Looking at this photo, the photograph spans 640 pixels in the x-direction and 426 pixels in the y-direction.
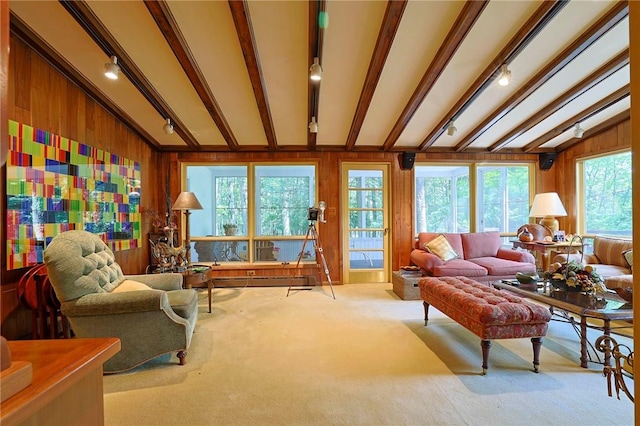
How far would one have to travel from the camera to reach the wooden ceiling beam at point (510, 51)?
94.5 inches

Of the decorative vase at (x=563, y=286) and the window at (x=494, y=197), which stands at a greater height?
the window at (x=494, y=197)

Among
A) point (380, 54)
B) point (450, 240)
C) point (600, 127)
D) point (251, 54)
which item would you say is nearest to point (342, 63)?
point (380, 54)

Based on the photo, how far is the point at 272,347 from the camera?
275 centimetres

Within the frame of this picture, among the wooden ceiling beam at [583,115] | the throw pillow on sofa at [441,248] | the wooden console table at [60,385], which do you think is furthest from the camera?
the throw pillow on sofa at [441,248]

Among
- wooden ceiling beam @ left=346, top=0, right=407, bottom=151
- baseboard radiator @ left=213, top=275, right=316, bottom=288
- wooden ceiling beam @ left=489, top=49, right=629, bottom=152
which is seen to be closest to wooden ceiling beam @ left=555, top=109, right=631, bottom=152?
wooden ceiling beam @ left=489, top=49, right=629, bottom=152

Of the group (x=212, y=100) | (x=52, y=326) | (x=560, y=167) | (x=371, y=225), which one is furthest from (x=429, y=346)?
(x=560, y=167)

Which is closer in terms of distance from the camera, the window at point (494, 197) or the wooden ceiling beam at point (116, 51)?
the wooden ceiling beam at point (116, 51)

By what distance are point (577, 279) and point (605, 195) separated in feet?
10.3

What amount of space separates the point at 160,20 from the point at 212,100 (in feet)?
3.86

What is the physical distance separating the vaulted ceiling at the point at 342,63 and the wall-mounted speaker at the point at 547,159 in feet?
2.37

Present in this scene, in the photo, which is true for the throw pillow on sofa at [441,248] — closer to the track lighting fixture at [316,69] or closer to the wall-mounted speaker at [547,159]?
the wall-mounted speaker at [547,159]

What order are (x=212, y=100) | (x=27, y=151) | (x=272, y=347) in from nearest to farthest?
(x=27, y=151)
(x=272, y=347)
(x=212, y=100)

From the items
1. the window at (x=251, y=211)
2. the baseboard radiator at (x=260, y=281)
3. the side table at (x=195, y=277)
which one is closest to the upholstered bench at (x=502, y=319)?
the side table at (x=195, y=277)

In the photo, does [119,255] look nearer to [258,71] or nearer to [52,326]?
[52,326]
